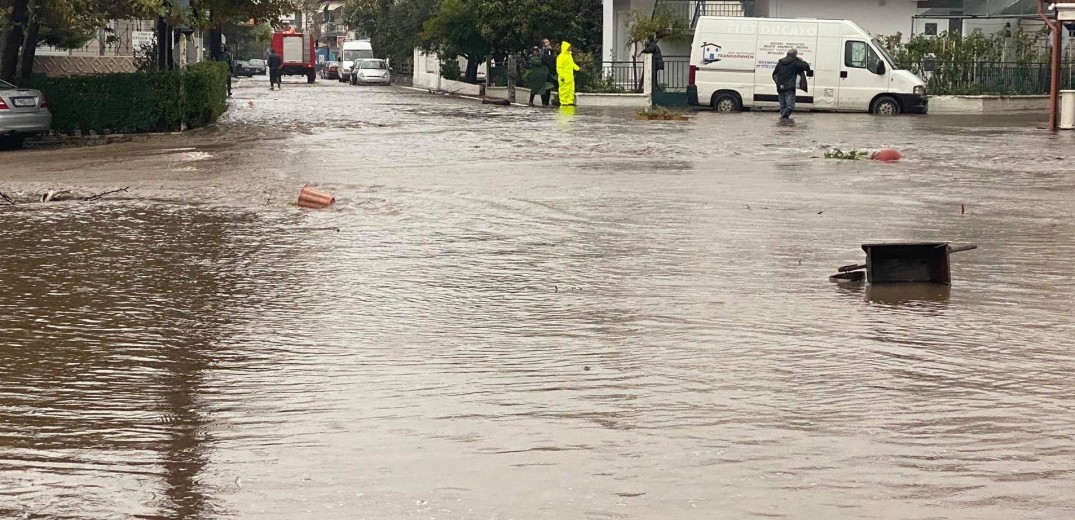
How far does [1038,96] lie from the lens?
120ft

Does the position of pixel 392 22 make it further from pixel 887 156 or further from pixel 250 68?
pixel 887 156

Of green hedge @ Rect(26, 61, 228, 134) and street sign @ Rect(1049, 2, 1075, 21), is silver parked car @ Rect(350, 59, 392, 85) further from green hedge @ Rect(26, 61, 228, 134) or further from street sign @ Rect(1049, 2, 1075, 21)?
street sign @ Rect(1049, 2, 1075, 21)

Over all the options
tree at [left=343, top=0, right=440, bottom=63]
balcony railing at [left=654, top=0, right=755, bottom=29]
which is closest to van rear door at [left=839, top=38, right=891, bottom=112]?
→ balcony railing at [left=654, top=0, right=755, bottom=29]

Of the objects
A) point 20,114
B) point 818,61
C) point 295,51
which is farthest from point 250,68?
point 20,114

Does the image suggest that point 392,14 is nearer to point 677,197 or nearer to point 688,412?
point 677,197

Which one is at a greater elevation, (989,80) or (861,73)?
(861,73)

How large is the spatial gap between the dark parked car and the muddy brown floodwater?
82.8 metres

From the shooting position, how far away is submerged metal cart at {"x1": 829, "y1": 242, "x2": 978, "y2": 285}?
990 cm

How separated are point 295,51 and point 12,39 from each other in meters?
55.2

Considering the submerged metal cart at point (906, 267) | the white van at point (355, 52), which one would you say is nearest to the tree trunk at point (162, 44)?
the submerged metal cart at point (906, 267)

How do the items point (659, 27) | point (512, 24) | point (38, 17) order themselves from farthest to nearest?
1. point (512, 24)
2. point (659, 27)
3. point (38, 17)

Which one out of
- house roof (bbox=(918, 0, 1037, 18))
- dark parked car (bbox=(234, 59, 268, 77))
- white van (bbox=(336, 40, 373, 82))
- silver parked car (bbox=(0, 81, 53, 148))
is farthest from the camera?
dark parked car (bbox=(234, 59, 268, 77))

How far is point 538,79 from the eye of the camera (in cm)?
3750

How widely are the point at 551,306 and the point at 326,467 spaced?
12.2 feet
